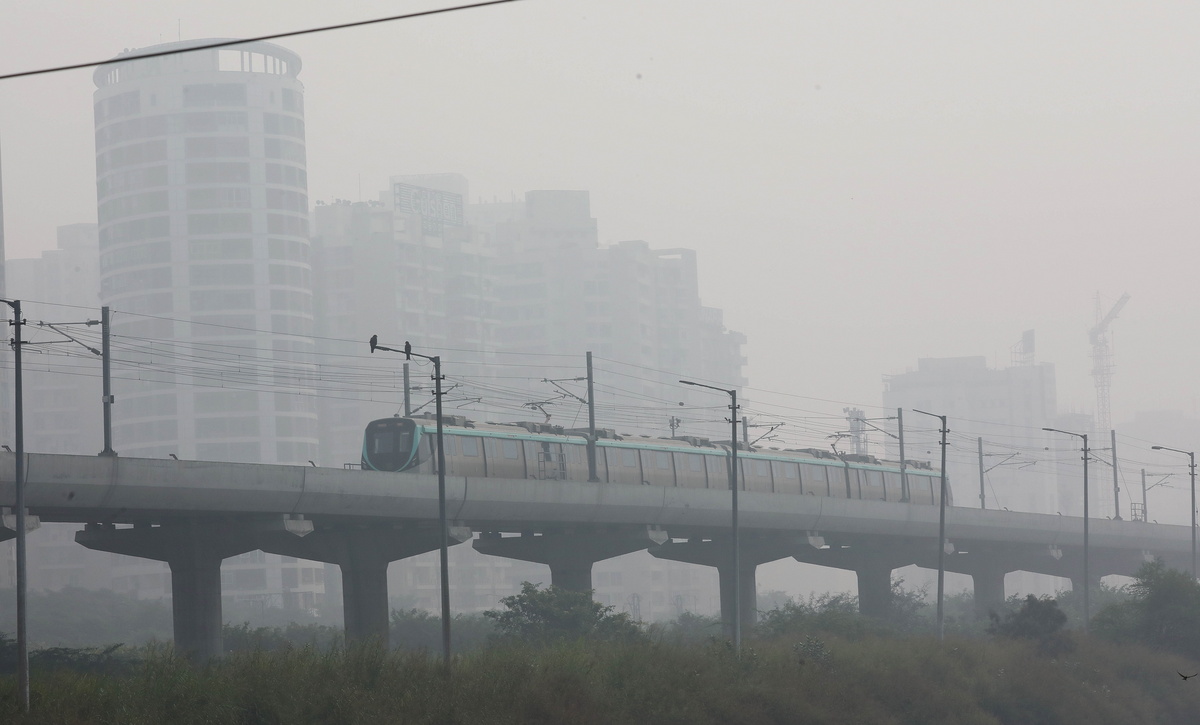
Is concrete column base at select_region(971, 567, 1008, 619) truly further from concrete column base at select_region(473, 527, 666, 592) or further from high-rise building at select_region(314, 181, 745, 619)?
high-rise building at select_region(314, 181, 745, 619)

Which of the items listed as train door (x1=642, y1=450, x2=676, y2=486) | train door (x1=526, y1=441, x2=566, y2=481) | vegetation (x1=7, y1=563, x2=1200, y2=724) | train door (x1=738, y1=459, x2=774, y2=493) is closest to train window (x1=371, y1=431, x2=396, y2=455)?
train door (x1=526, y1=441, x2=566, y2=481)

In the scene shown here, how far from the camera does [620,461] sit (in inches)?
2349

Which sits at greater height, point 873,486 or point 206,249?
point 206,249

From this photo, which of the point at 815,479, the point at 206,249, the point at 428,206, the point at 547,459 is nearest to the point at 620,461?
the point at 547,459

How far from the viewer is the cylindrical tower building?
15062 cm

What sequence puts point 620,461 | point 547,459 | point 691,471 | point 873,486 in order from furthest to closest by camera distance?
1. point 873,486
2. point 691,471
3. point 620,461
4. point 547,459

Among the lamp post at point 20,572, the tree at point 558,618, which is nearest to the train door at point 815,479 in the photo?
the tree at point 558,618

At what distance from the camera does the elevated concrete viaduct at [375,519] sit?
42.3 m

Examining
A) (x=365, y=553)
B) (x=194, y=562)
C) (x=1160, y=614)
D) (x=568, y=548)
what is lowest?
(x=1160, y=614)

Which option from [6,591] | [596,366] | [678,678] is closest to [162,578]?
[6,591]

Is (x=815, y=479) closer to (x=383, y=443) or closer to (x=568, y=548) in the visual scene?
(x=568, y=548)

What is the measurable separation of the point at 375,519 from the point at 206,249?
108 m

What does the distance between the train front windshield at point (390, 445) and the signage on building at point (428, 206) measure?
130 metres

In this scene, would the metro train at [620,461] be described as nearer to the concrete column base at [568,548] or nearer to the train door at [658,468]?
the train door at [658,468]
